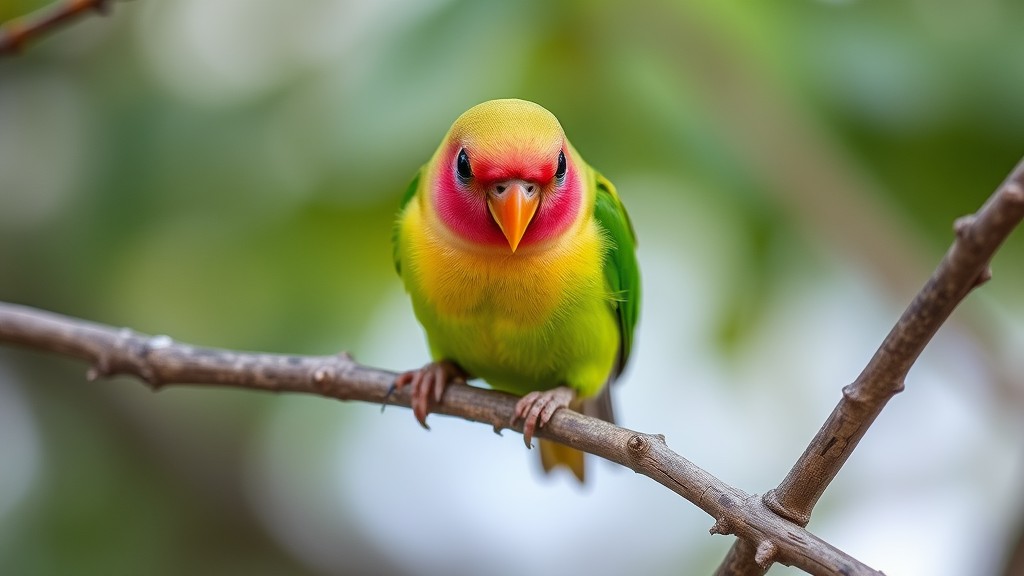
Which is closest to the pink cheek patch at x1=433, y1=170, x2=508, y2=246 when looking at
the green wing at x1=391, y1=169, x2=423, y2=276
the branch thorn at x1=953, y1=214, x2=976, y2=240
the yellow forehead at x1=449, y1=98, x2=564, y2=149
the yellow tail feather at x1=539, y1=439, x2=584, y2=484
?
the yellow forehead at x1=449, y1=98, x2=564, y2=149

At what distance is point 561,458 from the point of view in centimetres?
318

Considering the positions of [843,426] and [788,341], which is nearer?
[843,426]

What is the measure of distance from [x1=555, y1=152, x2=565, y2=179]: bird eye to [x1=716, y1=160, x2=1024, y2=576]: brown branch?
3.02ft

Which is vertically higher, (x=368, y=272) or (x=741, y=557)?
(x=368, y=272)

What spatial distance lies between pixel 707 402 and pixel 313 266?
1.64 metres

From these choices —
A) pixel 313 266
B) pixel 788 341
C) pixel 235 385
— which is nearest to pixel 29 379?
pixel 313 266

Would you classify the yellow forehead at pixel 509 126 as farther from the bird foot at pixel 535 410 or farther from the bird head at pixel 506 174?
the bird foot at pixel 535 410

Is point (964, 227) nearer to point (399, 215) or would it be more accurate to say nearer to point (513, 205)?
point (513, 205)

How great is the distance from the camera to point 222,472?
14.0 ft

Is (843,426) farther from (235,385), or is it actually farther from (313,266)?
(313,266)

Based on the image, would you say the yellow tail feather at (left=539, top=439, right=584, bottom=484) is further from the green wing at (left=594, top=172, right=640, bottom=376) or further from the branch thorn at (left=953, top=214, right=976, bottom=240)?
the branch thorn at (left=953, top=214, right=976, bottom=240)

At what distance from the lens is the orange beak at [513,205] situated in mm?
2215

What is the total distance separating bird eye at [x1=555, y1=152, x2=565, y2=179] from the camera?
229 cm

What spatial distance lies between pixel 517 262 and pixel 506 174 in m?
0.32
